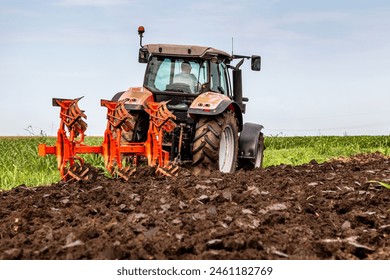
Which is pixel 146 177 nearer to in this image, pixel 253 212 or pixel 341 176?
pixel 341 176

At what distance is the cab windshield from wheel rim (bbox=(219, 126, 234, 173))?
0.86m

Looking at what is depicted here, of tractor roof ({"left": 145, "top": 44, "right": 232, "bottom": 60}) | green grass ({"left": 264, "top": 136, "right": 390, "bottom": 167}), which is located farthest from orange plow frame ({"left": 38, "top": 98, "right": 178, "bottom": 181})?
green grass ({"left": 264, "top": 136, "right": 390, "bottom": 167})

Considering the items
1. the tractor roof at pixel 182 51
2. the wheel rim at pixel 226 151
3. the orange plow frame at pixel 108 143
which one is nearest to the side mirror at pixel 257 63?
the tractor roof at pixel 182 51

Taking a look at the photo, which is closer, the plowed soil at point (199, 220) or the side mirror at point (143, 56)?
the plowed soil at point (199, 220)

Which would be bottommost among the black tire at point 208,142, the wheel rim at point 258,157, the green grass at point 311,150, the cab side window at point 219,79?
the green grass at point 311,150

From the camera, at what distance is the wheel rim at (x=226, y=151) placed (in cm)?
1084

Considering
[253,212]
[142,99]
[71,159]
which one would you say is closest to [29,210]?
[253,212]

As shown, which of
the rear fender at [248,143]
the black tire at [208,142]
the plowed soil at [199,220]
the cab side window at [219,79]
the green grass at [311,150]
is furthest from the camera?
the green grass at [311,150]

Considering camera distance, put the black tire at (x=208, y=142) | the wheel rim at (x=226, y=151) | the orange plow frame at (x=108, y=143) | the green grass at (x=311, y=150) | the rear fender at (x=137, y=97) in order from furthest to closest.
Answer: the green grass at (x=311, y=150)
the wheel rim at (x=226, y=151)
the rear fender at (x=137, y=97)
the black tire at (x=208, y=142)
the orange plow frame at (x=108, y=143)

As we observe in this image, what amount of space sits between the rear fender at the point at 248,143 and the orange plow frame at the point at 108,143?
2.63 meters

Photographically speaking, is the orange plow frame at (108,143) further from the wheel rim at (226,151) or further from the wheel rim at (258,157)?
the wheel rim at (258,157)

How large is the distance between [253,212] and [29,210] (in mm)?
2166

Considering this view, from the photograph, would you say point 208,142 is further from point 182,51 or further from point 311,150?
point 311,150

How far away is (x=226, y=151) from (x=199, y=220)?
18.3 feet
